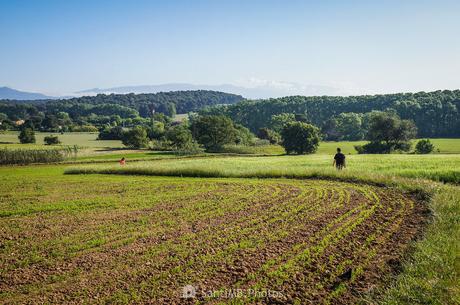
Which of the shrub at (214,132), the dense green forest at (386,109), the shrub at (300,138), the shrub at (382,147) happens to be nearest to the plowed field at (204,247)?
the shrub at (300,138)

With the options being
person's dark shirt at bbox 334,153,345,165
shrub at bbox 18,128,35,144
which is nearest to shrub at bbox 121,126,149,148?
shrub at bbox 18,128,35,144

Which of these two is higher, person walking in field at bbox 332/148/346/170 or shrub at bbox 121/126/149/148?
person walking in field at bbox 332/148/346/170

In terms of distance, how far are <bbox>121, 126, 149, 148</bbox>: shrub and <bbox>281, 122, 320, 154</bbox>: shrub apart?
42.9 metres

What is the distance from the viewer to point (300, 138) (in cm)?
9638

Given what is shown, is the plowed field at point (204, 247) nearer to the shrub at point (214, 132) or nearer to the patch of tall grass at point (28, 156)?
the patch of tall grass at point (28, 156)

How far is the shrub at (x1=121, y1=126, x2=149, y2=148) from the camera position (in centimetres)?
11206

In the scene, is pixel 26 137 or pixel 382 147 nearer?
A: pixel 382 147

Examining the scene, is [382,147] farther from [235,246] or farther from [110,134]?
[110,134]

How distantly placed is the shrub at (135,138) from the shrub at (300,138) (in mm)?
42883

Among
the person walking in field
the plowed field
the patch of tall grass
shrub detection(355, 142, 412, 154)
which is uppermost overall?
the person walking in field

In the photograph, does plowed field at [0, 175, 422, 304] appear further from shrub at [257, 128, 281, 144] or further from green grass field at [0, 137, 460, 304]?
shrub at [257, 128, 281, 144]

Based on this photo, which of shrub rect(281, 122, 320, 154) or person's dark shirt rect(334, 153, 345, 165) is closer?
person's dark shirt rect(334, 153, 345, 165)

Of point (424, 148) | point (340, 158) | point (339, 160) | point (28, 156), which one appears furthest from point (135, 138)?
point (340, 158)

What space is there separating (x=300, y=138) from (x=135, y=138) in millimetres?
48928
